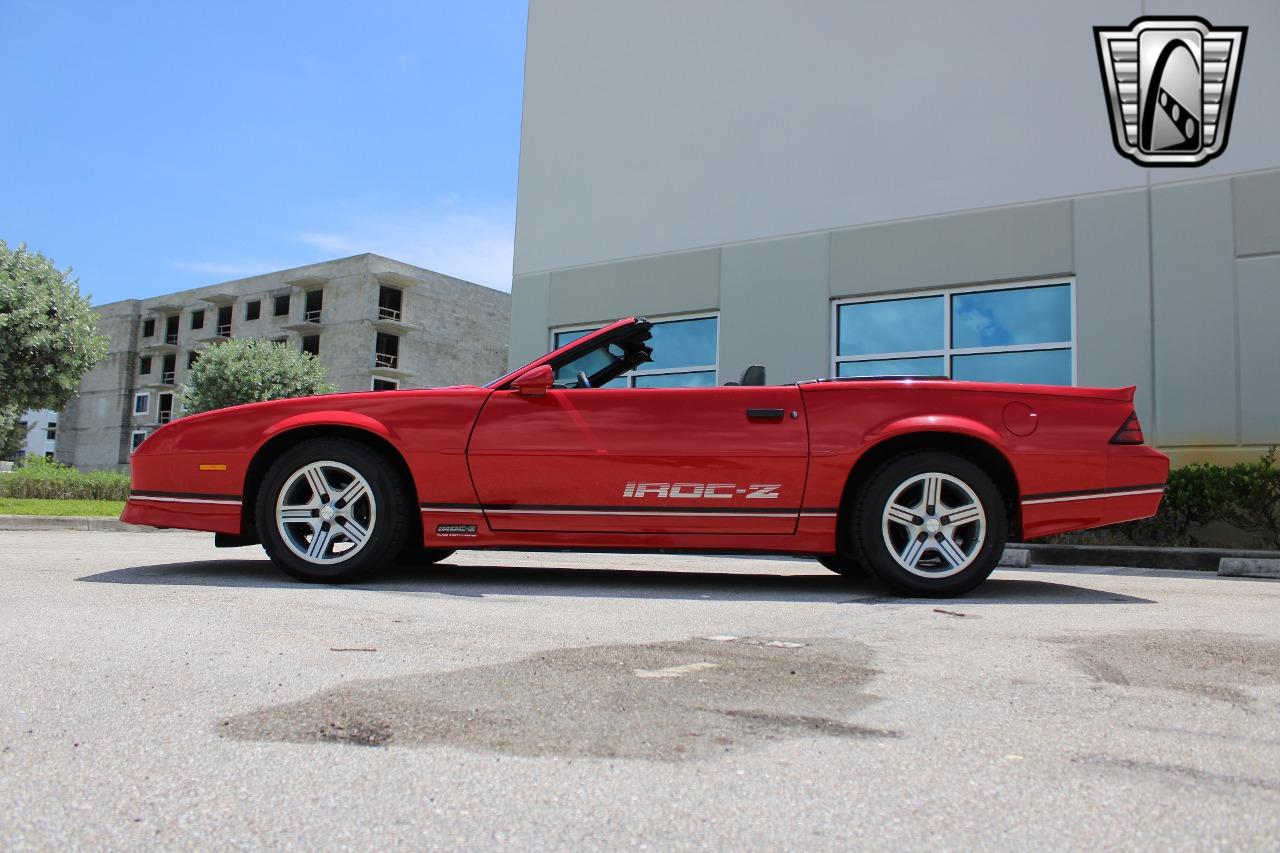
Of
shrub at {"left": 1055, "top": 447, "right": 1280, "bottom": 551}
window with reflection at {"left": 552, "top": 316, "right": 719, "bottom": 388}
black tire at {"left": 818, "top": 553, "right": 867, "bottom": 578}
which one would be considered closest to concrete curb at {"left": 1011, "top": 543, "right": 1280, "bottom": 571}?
shrub at {"left": 1055, "top": 447, "right": 1280, "bottom": 551}

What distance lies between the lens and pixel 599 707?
2.40 metres

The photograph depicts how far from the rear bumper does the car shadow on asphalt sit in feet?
1.24

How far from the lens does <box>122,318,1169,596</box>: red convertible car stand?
4762mm

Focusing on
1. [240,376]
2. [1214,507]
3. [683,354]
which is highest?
[240,376]

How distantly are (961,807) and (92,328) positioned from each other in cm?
2636

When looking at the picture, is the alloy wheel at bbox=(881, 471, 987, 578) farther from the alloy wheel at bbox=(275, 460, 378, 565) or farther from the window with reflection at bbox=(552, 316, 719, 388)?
the window with reflection at bbox=(552, 316, 719, 388)

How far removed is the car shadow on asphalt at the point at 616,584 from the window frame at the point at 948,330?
16.9ft

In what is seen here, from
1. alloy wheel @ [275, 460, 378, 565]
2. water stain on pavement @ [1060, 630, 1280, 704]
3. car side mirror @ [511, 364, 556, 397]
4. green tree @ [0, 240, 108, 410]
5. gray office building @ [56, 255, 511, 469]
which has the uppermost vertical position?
gray office building @ [56, 255, 511, 469]

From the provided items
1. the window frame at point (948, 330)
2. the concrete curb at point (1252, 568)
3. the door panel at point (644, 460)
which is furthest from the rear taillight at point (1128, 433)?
the window frame at point (948, 330)

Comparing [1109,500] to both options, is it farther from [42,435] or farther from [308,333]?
[42,435]

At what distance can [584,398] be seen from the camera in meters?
4.99

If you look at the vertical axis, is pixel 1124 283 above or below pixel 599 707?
above

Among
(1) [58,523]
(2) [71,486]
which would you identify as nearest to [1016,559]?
(1) [58,523]

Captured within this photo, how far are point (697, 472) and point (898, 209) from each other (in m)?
7.60
